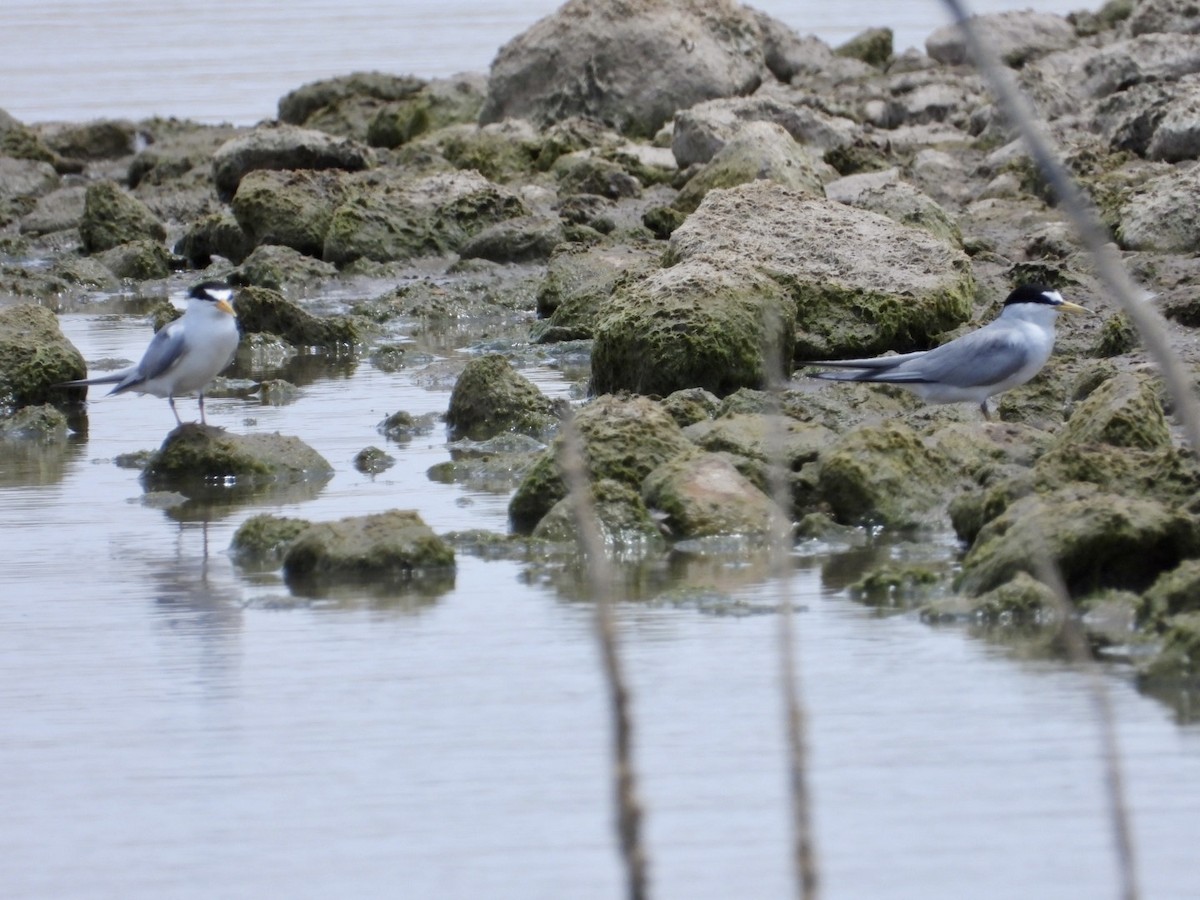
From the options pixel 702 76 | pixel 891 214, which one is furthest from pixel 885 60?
pixel 891 214

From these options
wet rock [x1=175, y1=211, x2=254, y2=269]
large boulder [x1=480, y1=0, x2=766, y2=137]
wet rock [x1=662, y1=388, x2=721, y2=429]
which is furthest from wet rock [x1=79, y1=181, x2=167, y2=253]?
wet rock [x1=662, y1=388, x2=721, y2=429]

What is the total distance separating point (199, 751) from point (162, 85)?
2786cm

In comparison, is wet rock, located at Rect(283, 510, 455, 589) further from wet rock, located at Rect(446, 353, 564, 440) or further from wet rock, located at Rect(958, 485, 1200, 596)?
wet rock, located at Rect(446, 353, 564, 440)

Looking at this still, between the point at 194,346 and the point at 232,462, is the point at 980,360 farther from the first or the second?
the point at 194,346

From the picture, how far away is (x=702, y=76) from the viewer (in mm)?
21625

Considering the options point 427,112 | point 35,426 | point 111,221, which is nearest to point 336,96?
point 427,112

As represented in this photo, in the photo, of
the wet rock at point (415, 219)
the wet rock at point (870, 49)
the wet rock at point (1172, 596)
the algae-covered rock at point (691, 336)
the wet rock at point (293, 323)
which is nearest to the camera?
the wet rock at point (1172, 596)

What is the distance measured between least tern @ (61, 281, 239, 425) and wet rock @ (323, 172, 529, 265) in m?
6.92

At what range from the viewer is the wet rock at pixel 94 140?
24688 mm

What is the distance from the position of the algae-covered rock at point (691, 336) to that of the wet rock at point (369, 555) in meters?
3.17

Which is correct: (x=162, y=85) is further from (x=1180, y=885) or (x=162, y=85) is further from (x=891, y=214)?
(x=1180, y=885)

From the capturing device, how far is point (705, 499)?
7.81 m

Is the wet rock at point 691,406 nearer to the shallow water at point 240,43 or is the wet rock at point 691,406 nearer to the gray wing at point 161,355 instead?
the gray wing at point 161,355

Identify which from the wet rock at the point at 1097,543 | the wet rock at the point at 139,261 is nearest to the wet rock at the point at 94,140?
the wet rock at the point at 139,261
